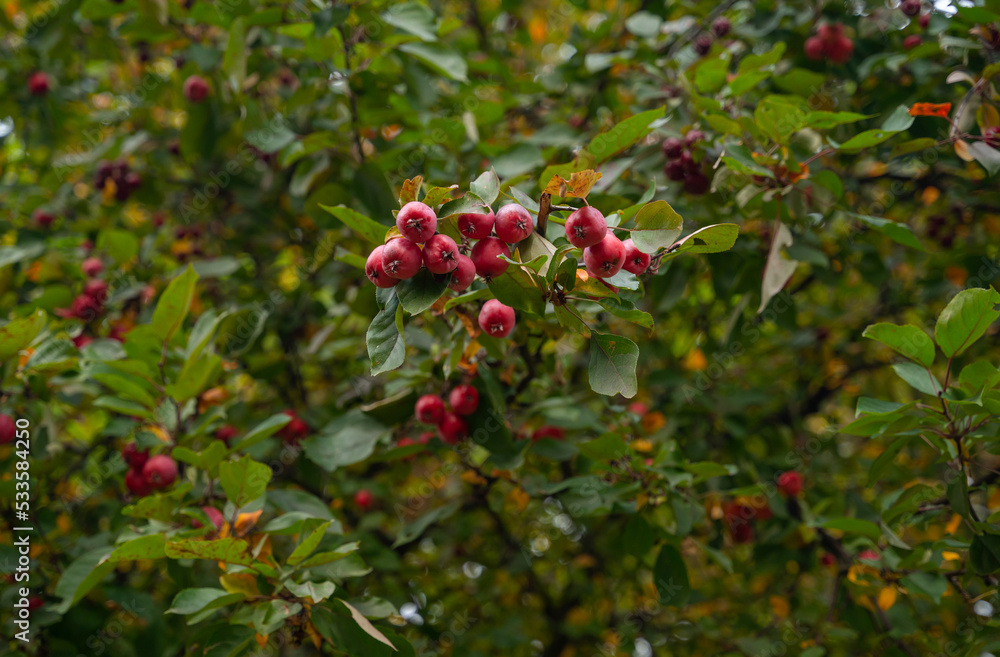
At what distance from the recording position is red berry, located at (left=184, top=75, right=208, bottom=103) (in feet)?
11.1

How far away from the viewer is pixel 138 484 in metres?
2.48

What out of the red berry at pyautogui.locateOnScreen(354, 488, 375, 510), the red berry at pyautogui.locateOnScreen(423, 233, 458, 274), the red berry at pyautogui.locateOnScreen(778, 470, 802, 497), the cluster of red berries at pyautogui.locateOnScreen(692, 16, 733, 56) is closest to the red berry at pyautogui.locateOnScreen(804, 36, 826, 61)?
the cluster of red berries at pyautogui.locateOnScreen(692, 16, 733, 56)

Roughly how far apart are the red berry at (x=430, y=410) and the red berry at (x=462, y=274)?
30.3 inches

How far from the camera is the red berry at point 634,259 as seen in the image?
5.52ft

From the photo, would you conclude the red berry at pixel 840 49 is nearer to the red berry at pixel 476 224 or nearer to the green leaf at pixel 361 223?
the red berry at pixel 476 224

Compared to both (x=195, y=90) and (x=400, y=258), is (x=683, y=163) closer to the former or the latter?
(x=400, y=258)

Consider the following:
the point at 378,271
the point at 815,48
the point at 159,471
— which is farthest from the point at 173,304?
the point at 815,48

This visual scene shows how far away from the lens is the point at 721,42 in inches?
132

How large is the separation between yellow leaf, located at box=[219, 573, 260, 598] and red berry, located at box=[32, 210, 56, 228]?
2.72 metres

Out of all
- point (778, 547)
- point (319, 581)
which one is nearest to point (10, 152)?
point (319, 581)

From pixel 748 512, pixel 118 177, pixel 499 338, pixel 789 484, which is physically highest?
pixel 499 338

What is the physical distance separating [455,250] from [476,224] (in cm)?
10

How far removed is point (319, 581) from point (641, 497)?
1.11 meters

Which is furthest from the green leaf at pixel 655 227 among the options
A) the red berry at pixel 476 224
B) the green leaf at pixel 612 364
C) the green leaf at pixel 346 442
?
the green leaf at pixel 346 442
